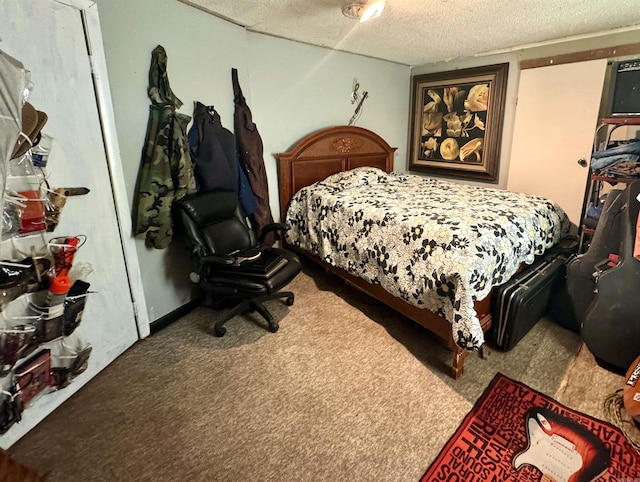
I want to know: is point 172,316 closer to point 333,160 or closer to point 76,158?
point 76,158

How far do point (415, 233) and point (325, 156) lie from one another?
176 cm

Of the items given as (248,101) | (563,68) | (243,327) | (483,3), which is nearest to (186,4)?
(248,101)

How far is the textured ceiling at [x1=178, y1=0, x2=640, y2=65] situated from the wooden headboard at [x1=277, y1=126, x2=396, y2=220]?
870 millimetres

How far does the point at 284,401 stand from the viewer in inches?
68.9

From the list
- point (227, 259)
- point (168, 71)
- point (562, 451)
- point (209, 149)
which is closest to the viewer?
point (562, 451)

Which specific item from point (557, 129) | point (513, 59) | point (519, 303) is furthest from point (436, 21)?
point (519, 303)

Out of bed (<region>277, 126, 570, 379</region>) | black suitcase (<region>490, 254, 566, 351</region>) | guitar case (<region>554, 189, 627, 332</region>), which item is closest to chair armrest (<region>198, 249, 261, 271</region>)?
bed (<region>277, 126, 570, 379</region>)

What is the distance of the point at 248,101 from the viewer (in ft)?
9.45

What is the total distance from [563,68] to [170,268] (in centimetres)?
382

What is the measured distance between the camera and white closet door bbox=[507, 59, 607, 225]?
292cm

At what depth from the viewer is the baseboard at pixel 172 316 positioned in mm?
2363

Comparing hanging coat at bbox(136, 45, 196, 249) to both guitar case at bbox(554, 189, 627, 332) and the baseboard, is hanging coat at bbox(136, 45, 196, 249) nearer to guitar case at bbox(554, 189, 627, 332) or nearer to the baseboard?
the baseboard

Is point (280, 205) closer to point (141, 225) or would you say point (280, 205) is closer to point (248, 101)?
point (248, 101)

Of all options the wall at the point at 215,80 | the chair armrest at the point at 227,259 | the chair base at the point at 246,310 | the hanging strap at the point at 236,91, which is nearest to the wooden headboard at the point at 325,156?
the wall at the point at 215,80
